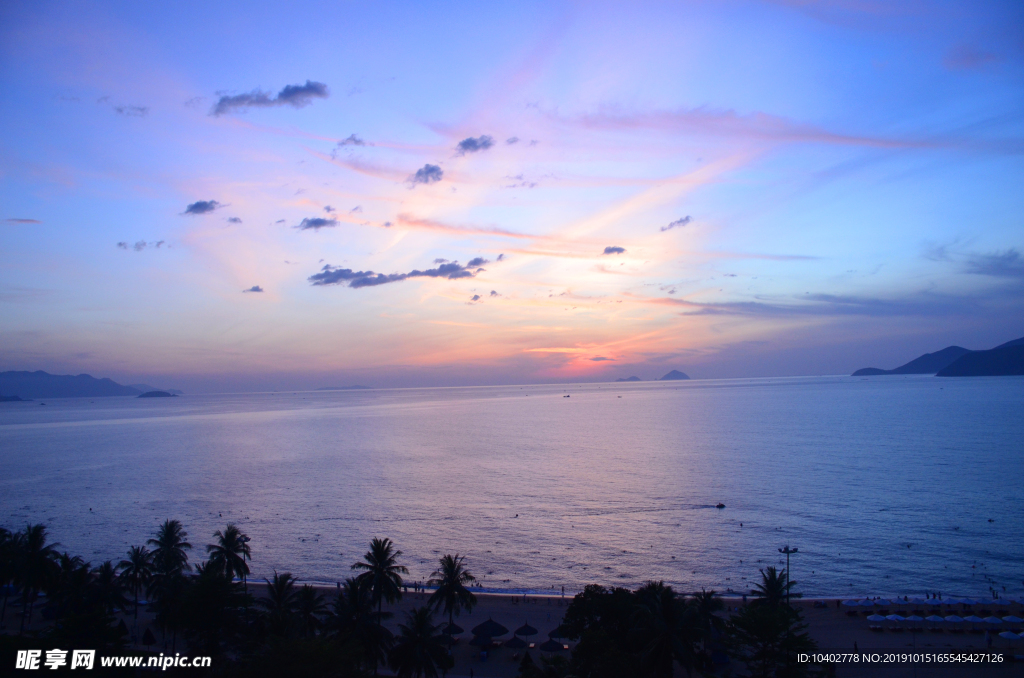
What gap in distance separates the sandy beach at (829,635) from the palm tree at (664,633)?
7295 mm

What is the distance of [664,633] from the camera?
77.9 ft

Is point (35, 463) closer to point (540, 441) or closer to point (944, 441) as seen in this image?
point (540, 441)

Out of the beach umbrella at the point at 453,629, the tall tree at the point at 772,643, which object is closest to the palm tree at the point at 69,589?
the beach umbrella at the point at 453,629

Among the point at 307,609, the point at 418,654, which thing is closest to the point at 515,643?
the point at 418,654

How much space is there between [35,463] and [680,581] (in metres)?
122

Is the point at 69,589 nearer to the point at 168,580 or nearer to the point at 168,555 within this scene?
the point at 168,580

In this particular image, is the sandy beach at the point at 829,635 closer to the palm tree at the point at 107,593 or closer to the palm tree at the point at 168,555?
the palm tree at the point at 107,593

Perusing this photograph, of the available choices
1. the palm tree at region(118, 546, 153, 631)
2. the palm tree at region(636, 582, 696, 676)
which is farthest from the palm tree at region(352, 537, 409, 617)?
the palm tree at region(118, 546, 153, 631)

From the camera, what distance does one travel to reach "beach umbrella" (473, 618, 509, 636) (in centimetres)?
3544

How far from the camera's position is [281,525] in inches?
2537

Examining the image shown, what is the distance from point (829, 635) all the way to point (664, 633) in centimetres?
1896

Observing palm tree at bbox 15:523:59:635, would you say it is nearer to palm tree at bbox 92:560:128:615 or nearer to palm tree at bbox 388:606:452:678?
palm tree at bbox 92:560:128:615

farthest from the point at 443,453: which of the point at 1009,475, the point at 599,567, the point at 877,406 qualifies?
the point at 877,406

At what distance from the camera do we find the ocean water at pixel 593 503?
1964 inches
